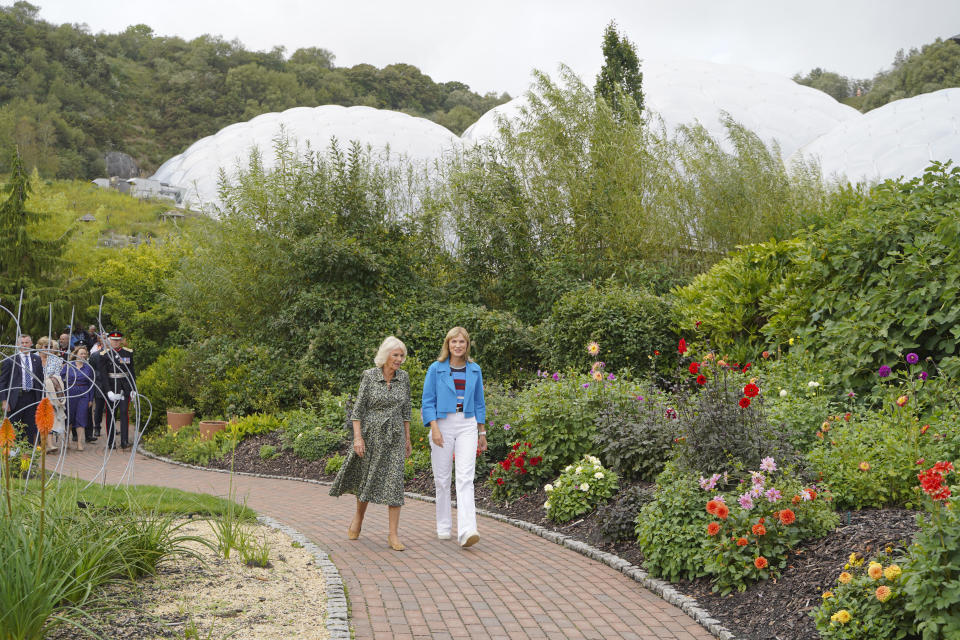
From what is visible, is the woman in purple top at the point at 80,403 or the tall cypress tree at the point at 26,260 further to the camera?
the tall cypress tree at the point at 26,260

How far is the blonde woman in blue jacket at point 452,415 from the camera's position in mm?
6129

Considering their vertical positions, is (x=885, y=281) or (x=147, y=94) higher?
(x=147, y=94)

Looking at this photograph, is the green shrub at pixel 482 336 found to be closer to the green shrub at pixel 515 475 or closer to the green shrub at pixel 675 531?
the green shrub at pixel 515 475

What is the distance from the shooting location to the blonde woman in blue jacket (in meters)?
6.13

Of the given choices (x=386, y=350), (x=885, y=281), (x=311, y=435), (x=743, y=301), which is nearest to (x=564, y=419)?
(x=386, y=350)

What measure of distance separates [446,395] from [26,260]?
1640 centimetres

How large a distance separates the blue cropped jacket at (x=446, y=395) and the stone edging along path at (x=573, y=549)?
117 cm

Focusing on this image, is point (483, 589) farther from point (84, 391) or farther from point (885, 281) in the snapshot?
point (84, 391)

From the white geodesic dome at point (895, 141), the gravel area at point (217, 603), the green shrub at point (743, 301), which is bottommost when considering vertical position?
the gravel area at point (217, 603)

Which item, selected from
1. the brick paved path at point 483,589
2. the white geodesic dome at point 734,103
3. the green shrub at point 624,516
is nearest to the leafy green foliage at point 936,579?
the brick paved path at point 483,589

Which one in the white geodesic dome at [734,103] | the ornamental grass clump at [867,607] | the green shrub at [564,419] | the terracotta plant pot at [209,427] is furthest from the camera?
the white geodesic dome at [734,103]

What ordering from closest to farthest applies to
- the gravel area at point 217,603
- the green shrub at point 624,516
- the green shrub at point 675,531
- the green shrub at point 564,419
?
the gravel area at point 217,603
the green shrub at point 675,531
the green shrub at point 624,516
the green shrub at point 564,419

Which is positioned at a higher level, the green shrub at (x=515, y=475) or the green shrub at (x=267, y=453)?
the green shrub at (x=515, y=475)

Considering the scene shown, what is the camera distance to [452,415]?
6.16 m
